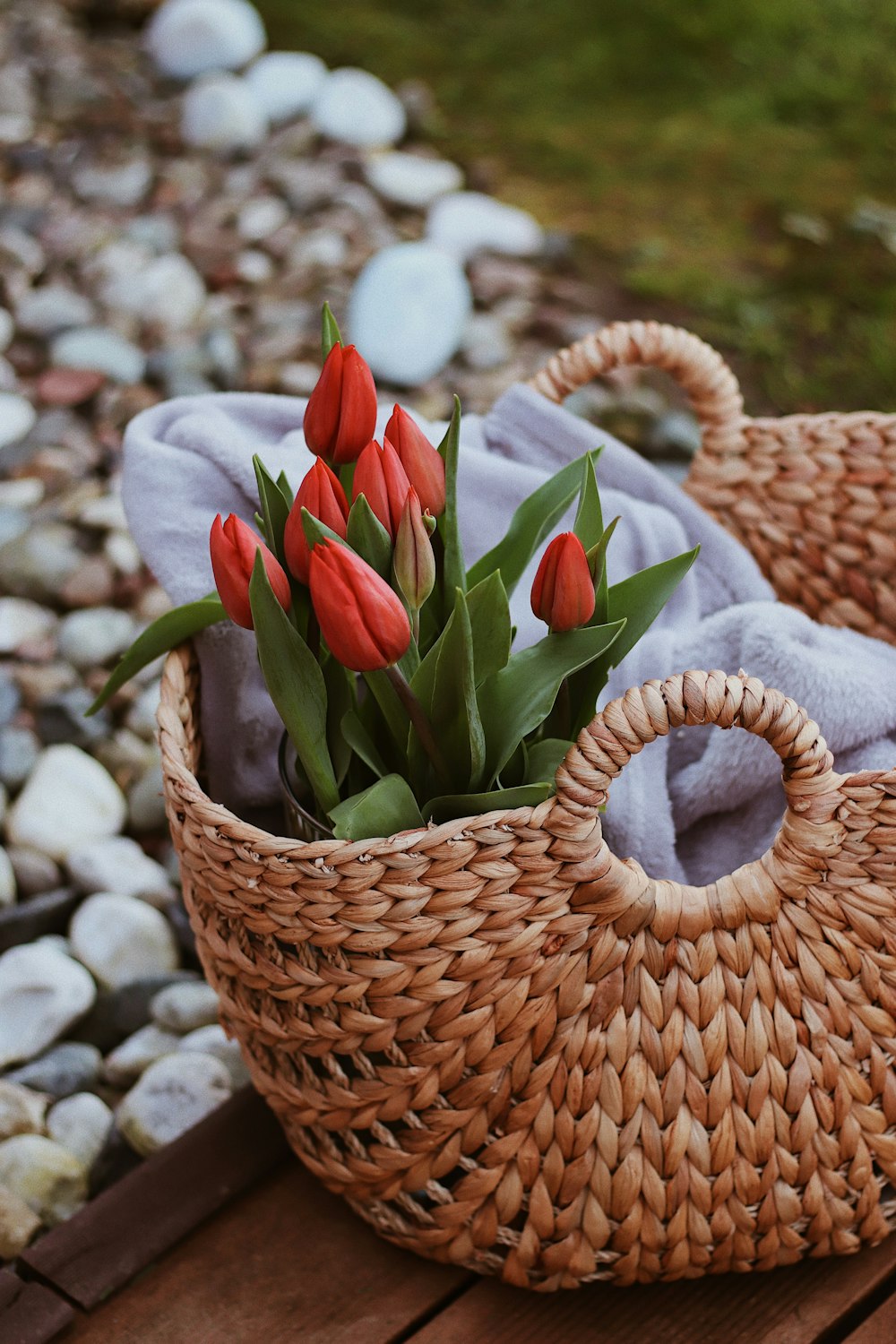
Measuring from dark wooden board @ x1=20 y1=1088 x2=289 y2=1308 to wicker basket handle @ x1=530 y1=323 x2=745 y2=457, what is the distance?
57 centimetres

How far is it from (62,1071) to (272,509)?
1.76 ft

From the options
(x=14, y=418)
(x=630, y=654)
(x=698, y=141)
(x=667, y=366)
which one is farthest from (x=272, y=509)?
(x=698, y=141)

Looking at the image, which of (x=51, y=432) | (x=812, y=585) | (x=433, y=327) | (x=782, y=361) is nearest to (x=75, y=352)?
(x=51, y=432)

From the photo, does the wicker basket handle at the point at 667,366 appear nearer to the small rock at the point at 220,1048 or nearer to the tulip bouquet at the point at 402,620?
the tulip bouquet at the point at 402,620

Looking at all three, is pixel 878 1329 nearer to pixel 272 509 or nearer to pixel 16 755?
pixel 272 509

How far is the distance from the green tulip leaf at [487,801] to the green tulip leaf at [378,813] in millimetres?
13

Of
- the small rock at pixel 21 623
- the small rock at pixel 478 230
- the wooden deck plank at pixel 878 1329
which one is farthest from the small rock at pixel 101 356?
the wooden deck plank at pixel 878 1329

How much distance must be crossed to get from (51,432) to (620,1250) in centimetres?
124

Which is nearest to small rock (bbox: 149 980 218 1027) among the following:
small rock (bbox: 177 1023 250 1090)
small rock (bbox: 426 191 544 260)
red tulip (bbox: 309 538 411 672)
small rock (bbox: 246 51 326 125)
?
small rock (bbox: 177 1023 250 1090)

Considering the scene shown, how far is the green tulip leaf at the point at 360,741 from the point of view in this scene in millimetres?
674

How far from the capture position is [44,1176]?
0.88 m

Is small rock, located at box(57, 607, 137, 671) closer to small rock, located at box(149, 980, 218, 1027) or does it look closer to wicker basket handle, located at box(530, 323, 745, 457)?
small rock, located at box(149, 980, 218, 1027)

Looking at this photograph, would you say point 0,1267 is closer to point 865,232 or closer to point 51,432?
point 51,432

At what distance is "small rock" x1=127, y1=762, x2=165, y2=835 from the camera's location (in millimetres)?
1196
